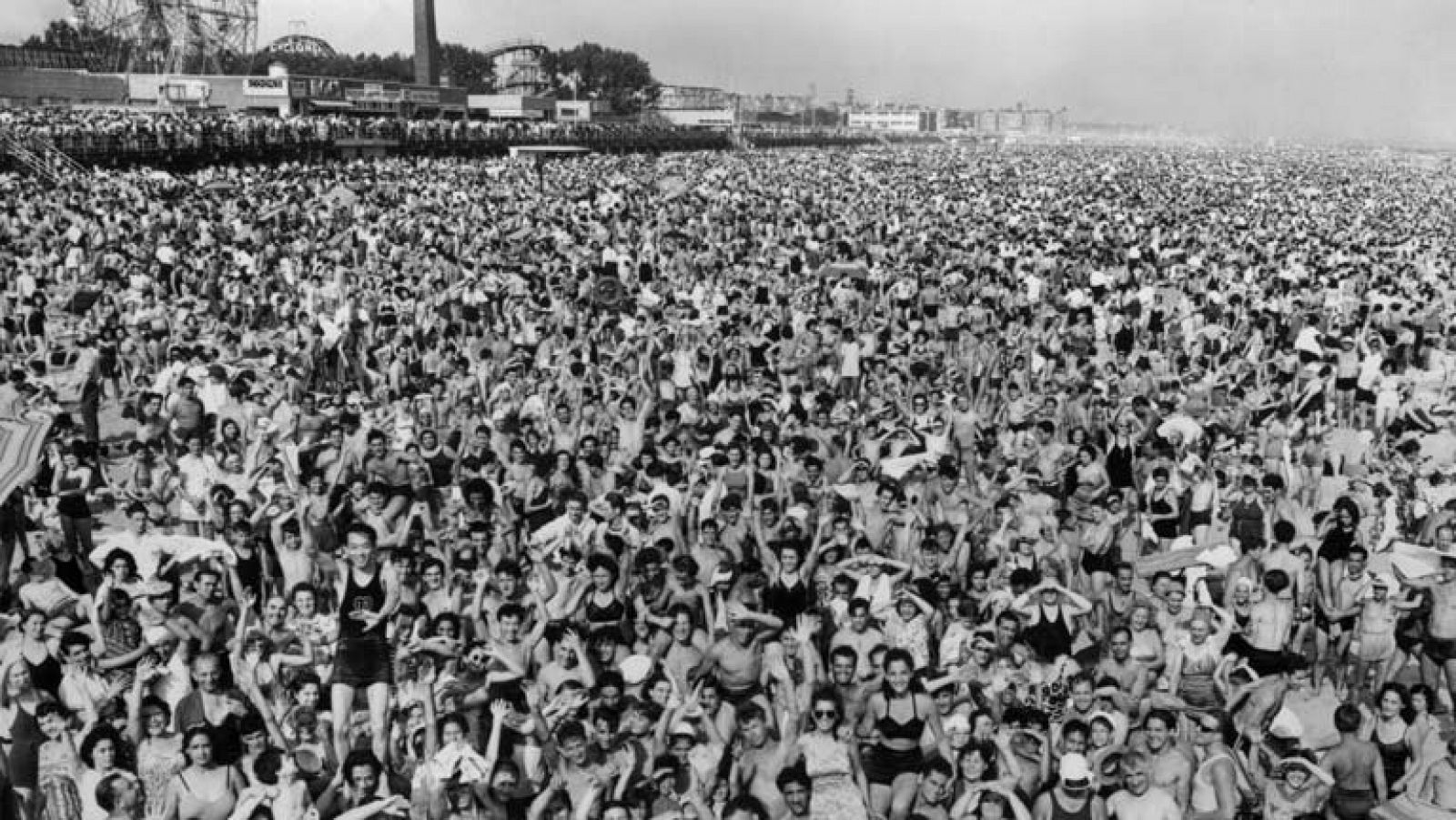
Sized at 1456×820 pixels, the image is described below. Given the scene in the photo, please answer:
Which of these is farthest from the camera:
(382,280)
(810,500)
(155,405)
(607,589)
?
(382,280)

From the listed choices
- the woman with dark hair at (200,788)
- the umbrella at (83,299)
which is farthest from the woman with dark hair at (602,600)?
the umbrella at (83,299)

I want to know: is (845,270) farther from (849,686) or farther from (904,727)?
(904,727)

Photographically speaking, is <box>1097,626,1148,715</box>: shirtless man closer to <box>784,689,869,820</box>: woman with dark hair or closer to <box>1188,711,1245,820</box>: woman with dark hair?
<box>1188,711,1245,820</box>: woman with dark hair

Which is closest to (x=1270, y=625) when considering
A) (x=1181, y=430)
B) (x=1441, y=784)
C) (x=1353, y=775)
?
(x=1353, y=775)

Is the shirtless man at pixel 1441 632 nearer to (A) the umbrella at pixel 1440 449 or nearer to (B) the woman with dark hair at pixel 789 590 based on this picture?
(B) the woman with dark hair at pixel 789 590

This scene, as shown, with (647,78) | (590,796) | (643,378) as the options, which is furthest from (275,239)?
(647,78)

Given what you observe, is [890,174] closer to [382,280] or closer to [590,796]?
[382,280]
